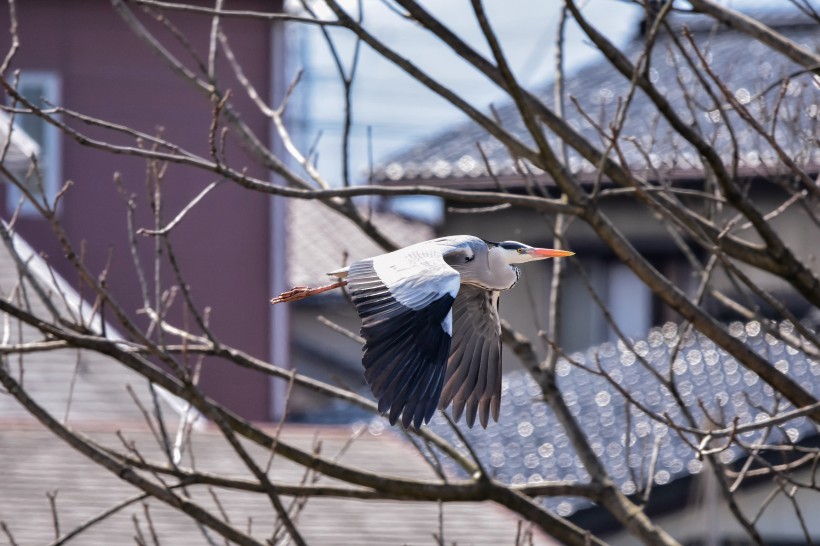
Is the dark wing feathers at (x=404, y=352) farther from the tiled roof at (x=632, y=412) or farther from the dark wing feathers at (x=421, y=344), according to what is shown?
the tiled roof at (x=632, y=412)

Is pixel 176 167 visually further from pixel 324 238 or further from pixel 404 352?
pixel 404 352

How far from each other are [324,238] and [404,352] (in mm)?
17815

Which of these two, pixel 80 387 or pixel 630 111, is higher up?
pixel 630 111

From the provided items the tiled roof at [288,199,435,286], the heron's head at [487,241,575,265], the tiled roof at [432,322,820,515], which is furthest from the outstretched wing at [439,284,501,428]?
the tiled roof at [288,199,435,286]

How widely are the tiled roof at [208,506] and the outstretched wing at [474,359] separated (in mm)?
2487

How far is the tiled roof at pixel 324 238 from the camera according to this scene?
20.0m

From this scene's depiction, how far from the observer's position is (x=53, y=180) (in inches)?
539

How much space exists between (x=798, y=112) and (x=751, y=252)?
3.50 feet

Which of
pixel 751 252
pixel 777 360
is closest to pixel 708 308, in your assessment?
pixel 777 360

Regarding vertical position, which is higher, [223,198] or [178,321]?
[223,198]

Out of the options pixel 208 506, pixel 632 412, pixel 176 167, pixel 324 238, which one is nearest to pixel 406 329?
pixel 208 506

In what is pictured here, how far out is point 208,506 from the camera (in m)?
7.62

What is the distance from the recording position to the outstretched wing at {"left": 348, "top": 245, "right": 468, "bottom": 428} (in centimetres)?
360

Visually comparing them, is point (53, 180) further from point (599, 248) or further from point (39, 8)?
point (599, 248)
